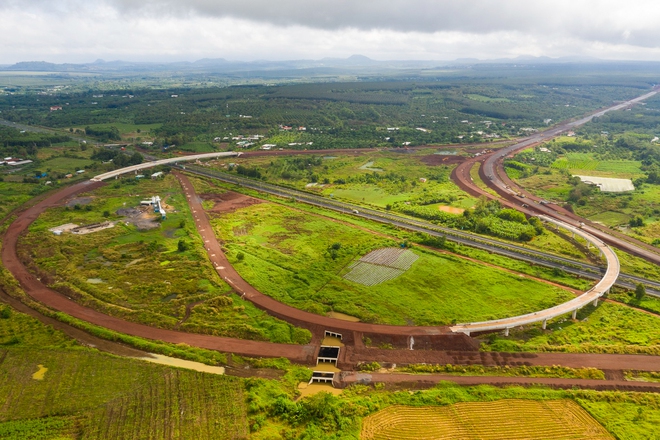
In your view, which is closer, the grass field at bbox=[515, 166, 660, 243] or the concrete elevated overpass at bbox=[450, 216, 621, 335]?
the concrete elevated overpass at bbox=[450, 216, 621, 335]

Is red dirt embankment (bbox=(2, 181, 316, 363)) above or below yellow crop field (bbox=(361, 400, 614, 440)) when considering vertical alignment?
above

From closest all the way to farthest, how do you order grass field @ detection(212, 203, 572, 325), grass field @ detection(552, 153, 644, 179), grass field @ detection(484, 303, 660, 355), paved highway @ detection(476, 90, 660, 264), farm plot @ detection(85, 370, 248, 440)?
farm plot @ detection(85, 370, 248, 440)
grass field @ detection(484, 303, 660, 355)
grass field @ detection(212, 203, 572, 325)
paved highway @ detection(476, 90, 660, 264)
grass field @ detection(552, 153, 644, 179)

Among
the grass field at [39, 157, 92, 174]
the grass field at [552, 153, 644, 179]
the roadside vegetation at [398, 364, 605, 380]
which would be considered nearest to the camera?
the roadside vegetation at [398, 364, 605, 380]

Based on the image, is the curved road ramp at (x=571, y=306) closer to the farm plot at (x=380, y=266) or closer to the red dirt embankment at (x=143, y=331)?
the farm plot at (x=380, y=266)

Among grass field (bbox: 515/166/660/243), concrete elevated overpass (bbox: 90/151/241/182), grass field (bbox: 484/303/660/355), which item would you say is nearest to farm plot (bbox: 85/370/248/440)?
grass field (bbox: 484/303/660/355)

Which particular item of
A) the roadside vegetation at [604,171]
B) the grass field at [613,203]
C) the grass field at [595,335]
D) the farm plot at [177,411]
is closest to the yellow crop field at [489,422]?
the grass field at [595,335]

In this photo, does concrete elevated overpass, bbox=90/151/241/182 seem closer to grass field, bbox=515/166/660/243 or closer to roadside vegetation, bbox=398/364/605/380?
grass field, bbox=515/166/660/243

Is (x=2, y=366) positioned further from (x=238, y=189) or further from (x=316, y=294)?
(x=238, y=189)

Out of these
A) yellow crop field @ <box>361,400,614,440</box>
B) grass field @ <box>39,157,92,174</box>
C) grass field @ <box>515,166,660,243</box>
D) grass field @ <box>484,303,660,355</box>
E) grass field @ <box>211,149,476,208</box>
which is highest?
grass field @ <box>39,157,92,174</box>
